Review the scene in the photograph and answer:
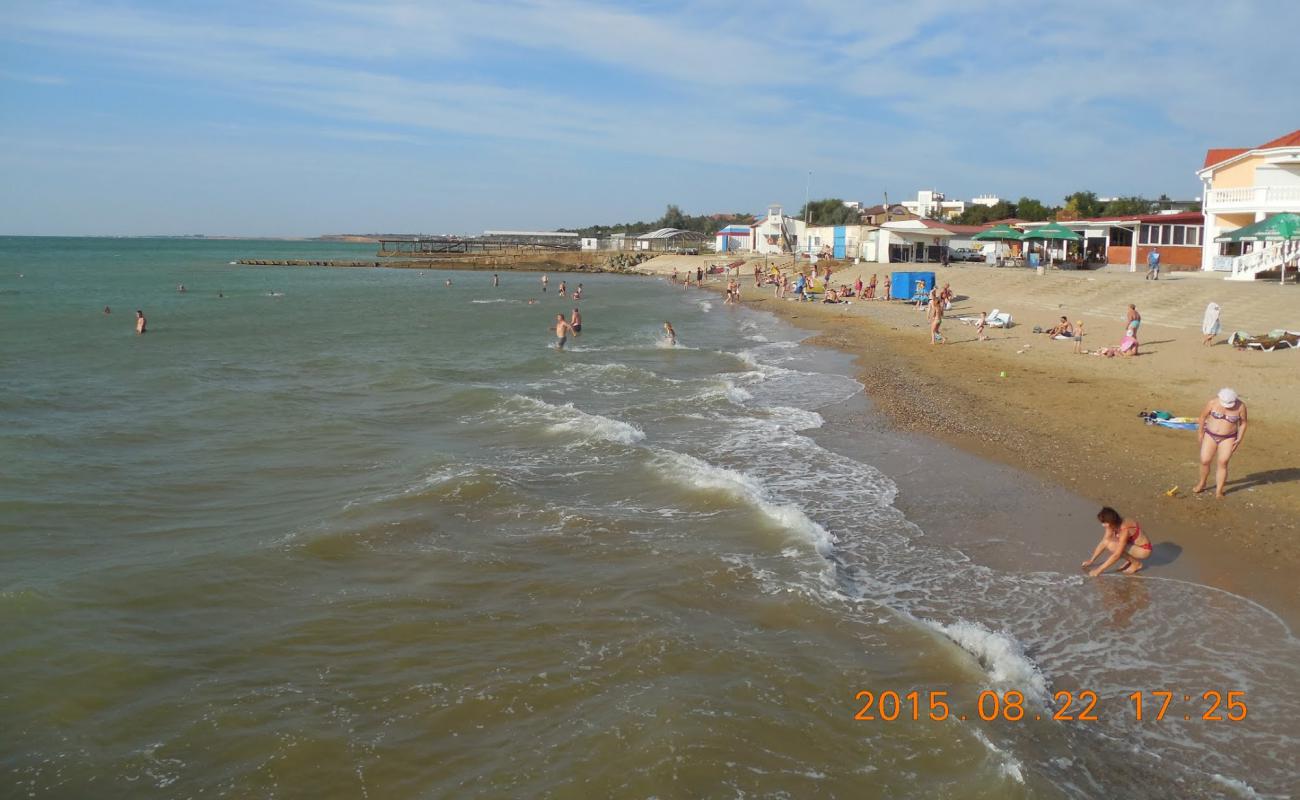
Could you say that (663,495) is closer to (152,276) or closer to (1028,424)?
(1028,424)

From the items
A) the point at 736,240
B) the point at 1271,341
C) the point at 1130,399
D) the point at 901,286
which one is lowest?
the point at 1130,399

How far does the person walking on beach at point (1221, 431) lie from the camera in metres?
9.91

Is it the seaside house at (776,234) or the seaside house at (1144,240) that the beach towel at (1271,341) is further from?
the seaside house at (776,234)

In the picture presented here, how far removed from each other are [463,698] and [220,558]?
13.8 ft

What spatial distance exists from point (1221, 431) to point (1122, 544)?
2.85 meters

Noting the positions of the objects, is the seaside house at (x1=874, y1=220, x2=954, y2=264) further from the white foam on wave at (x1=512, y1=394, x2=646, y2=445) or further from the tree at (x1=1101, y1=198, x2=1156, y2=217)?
the white foam on wave at (x1=512, y1=394, x2=646, y2=445)

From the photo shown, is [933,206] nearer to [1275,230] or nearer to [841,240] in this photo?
[841,240]

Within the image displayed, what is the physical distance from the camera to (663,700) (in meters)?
6.34

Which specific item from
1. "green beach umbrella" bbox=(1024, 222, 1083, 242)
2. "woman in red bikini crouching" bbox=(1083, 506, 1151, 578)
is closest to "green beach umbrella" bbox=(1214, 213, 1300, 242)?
"green beach umbrella" bbox=(1024, 222, 1083, 242)

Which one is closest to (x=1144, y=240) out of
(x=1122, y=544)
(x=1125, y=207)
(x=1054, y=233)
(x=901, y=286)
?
(x=1054, y=233)

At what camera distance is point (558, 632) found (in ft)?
24.4

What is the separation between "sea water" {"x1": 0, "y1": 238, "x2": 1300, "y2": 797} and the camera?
563 centimetres

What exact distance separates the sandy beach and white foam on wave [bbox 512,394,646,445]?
467cm

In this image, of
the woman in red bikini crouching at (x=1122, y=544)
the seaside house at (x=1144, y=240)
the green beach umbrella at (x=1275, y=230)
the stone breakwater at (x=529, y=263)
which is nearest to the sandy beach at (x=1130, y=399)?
the woman in red bikini crouching at (x=1122, y=544)
